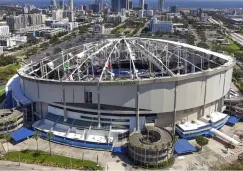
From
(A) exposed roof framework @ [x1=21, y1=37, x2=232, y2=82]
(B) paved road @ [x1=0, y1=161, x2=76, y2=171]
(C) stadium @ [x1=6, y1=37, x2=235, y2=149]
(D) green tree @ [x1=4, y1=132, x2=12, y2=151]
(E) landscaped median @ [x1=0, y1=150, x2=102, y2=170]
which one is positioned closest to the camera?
(B) paved road @ [x1=0, y1=161, x2=76, y2=171]

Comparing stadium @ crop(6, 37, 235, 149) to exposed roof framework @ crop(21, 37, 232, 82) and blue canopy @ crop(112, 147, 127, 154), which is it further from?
exposed roof framework @ crop(21, 37, 232, 82)

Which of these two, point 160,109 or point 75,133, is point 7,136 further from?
point 160,109

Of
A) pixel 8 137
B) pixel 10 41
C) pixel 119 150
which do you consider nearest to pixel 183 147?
pixel 119 150

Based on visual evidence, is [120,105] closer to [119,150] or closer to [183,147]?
[119,150]

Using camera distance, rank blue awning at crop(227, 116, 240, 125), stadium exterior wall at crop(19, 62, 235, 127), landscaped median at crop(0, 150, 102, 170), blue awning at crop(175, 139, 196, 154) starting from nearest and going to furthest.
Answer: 1. landscaped median at crop(0, 150, 102, 170)
2. blue awning at crop(175, 139, 196, 154)
3. stadium exterior wall at crop(19, 62, 235, 127)
4. blue awning at crop(227, 116, 240, 125)

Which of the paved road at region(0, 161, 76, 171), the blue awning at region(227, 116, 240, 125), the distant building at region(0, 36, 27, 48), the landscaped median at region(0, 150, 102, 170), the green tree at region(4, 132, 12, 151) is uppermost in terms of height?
the distant building at region(0, 36, 27, 48)

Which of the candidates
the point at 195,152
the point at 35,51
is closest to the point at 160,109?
the point at 195,152

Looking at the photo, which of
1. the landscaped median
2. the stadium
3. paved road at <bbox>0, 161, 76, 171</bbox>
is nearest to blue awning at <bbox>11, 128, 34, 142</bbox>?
the stadium
